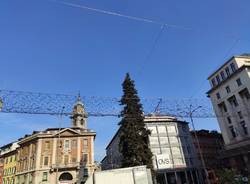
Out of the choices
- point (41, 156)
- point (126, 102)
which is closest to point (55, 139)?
point (41, 156)

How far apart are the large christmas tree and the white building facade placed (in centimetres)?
1309

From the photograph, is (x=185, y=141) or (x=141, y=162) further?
(x=185, y=141)

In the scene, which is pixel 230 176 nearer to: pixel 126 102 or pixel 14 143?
pixel 126 102

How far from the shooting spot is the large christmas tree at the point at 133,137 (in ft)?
112

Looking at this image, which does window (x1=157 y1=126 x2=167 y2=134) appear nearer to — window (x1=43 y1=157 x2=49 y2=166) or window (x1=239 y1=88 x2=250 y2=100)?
window (x1=239 y1=88 x2=250 y2=100)

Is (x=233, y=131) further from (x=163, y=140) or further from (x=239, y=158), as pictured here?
(x=163, y=140)

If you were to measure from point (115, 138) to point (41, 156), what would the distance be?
20829mm

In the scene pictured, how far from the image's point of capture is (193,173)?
50.2m

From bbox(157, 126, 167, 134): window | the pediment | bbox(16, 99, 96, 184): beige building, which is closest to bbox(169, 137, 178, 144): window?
bbox(157, 126, 167, 134): window

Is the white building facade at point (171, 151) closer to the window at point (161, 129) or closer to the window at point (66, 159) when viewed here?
the window at point (161, 129)

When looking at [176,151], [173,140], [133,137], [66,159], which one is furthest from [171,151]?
[66,159]

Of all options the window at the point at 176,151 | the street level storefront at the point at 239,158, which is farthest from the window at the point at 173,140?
the street level storefront at the point at 239,158

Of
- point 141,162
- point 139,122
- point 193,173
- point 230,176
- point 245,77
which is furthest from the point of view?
point 193,173

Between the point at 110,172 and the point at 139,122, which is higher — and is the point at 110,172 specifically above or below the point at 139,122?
below
